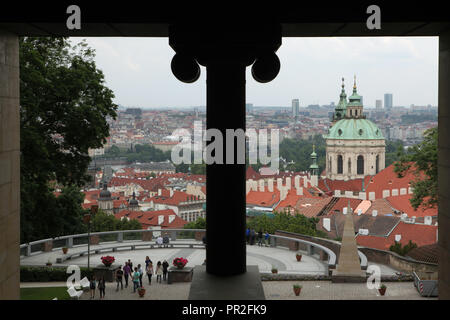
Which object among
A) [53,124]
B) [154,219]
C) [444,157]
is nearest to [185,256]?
[53,124]

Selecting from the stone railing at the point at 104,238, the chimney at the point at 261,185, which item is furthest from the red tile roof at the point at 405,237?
the chimney at the point at 261,185

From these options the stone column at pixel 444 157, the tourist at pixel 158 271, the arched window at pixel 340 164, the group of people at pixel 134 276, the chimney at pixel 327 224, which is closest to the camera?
the stone column at pixel 444 157

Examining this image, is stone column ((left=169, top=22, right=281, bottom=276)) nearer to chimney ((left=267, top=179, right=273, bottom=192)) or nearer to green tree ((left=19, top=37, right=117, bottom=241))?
green tree ((left=19, top=37, right=117, bottom=241))

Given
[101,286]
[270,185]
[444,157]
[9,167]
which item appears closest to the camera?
[444,157]

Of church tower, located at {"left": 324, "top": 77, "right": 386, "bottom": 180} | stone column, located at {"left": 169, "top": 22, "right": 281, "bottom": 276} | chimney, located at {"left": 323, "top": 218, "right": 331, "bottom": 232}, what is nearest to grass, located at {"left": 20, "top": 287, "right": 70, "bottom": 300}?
stone column, located at {"left": 169, "top": 22, "right": 281, "bottom": 276}

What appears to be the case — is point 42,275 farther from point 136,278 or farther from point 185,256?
point 185,256

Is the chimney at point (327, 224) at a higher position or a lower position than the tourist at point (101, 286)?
lower

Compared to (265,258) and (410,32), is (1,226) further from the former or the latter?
(265,258)

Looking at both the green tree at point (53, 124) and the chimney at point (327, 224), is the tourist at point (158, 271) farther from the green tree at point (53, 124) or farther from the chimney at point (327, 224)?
the chimney at point (327, 224)
